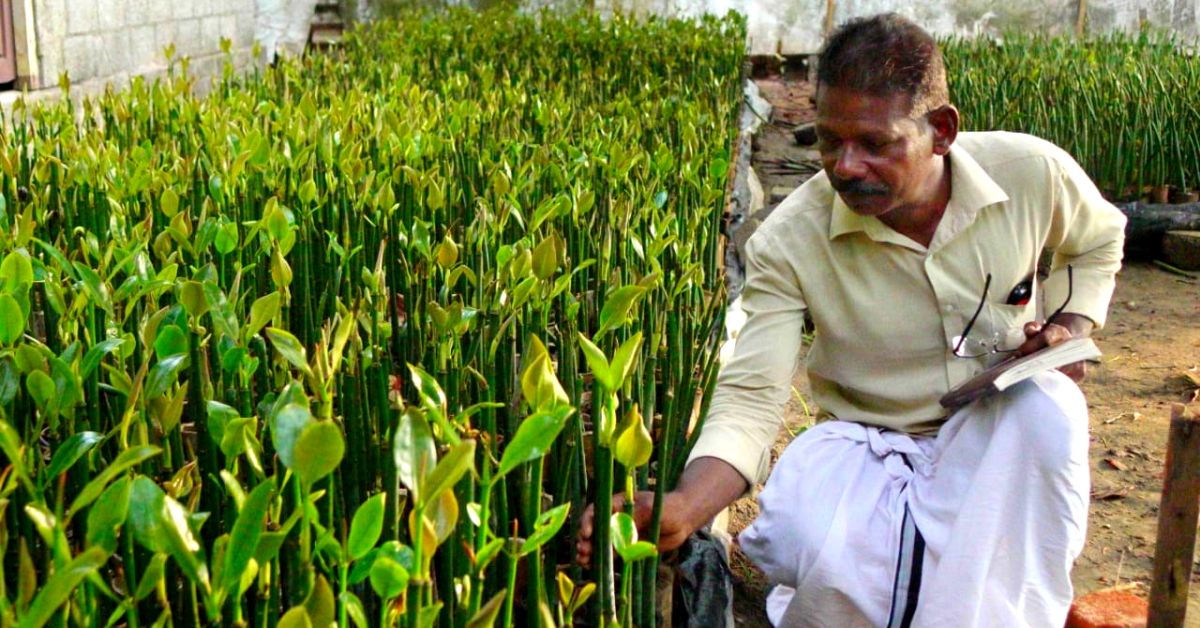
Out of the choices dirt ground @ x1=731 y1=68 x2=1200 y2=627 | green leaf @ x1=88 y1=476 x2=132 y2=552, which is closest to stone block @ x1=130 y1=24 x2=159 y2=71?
dirt ground @ x1=731 y1=68 x2=1200 y2=627

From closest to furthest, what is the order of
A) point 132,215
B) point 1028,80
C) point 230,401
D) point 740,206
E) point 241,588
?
1. point 241,588
2. point 230,401
3. point 132,215
4. point 740,206
5. point 1028,80

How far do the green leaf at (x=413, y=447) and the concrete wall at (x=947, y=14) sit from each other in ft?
32.3

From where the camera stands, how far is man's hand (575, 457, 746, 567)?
1814mm

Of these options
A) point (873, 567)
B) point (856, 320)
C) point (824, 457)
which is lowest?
point (873, 567)

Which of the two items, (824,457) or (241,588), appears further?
(824,457)

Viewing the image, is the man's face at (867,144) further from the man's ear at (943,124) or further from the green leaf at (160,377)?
the green leaf at (160,377)

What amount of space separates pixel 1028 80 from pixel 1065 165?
408 centimetres

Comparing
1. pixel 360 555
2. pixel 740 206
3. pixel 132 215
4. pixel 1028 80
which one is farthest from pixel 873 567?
pixel 1028 80

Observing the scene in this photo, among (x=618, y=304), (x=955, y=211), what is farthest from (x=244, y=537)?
(x=955, y=211)

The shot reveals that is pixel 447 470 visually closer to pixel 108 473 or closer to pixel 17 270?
pixel 108 473

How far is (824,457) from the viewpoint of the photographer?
2295 mm

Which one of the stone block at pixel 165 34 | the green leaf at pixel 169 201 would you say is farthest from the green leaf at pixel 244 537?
the stone block at pixel 165 34

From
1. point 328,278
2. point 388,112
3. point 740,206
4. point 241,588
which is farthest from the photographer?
point 740,206

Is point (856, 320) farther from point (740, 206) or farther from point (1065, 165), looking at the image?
point (740, 206)
